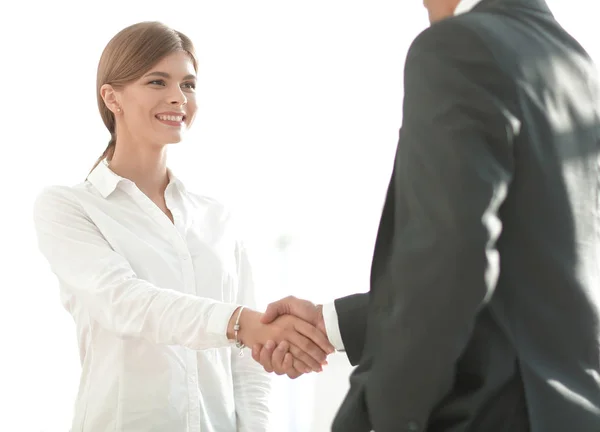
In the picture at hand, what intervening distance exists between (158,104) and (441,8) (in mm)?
1172

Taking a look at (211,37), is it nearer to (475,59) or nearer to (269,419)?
(269,419)

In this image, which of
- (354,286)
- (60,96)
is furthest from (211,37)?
(354,286)

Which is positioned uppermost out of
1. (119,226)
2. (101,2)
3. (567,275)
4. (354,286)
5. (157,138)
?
(101,2)

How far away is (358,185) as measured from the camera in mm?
4395

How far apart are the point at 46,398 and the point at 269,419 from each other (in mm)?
2030

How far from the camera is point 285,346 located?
7.04ft

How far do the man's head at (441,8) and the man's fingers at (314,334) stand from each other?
892 mm

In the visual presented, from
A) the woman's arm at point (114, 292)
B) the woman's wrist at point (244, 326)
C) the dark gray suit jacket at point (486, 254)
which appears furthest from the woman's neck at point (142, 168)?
the dark gray suit jacket at point (486, 254)

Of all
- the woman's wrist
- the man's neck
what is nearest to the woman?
the woman's wrist

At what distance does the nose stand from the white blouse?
299 mm

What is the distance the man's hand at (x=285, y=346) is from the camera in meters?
2.13

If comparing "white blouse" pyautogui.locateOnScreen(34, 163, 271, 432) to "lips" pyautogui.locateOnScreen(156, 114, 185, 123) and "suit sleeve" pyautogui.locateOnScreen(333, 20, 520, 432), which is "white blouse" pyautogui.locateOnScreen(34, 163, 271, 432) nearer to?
"lips" pyautogui.locateOnScreen(156, 114, 185, 123)

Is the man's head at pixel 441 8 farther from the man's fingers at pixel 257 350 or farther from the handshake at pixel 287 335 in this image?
the man's fingers at pixel 257 350

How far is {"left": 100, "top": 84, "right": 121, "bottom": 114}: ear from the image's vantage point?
250 cm
